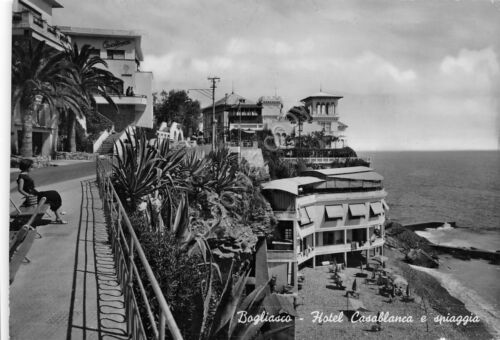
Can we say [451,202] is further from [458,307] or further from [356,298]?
[356,298]

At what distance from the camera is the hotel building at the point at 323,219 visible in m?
21.2

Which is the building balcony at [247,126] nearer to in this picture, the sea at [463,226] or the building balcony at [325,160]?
the building balcony at [325,160]

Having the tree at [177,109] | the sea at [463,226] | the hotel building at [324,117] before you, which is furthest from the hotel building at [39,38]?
the hotel building at [324,117]

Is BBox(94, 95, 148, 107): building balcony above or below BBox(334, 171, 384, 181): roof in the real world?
above

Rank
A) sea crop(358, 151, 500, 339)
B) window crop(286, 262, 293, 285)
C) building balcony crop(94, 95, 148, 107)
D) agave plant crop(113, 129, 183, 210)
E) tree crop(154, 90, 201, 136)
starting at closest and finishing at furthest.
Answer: agave plant crop(113, 129, 183, 210) → window crop(286, 262, 293, 285) → building balcony crop(94, 95, 148, 107) → sea crop(358, 151, 500, 339) → tree crop(154, 90, 201, 136)

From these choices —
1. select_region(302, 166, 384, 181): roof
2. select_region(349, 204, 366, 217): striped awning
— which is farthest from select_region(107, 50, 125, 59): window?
select_region(349, 204, 366, 217): striped awning

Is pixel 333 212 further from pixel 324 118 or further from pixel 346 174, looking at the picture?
pixel 324 118

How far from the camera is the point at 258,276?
62.4ft

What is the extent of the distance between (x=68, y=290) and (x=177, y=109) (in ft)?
128

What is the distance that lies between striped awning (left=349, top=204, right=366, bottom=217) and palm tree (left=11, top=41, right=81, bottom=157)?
2070cm

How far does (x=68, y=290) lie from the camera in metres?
4.57

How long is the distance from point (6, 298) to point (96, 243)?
258 cm

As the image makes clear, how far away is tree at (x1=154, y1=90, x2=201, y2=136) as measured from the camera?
137ft

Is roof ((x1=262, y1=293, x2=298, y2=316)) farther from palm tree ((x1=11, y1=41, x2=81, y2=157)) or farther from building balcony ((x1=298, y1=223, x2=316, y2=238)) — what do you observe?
palm tree ((x1=11, y1=41, x2=81, y2=157))
